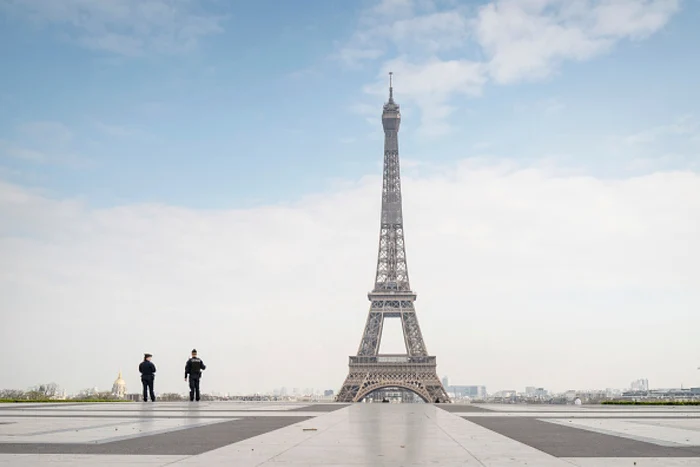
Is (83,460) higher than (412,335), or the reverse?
(412,335)

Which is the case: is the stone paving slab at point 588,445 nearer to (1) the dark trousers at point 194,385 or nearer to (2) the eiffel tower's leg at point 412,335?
(1) the dark trousers at point 194,385

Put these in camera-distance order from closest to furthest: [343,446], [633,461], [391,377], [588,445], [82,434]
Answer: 1. [633,461]
2. [343,446]
3. [588,445]
4. [82,434]
5. [391,377]

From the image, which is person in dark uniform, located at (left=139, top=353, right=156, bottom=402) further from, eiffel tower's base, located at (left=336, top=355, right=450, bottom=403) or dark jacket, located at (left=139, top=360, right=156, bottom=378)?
eiffel tower's base, located at (left=336, top=355, right=450, bottom=403)

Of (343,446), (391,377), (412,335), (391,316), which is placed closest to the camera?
(343,446)

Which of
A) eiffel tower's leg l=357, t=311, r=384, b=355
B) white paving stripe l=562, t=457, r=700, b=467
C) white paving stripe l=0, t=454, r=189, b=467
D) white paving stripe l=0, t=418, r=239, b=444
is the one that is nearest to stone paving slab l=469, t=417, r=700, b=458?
white paving stripe l=562, t=457, r=700, b=467

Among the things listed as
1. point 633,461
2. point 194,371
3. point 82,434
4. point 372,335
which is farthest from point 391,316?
point 633,461

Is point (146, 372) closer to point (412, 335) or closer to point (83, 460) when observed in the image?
point (83, 460)

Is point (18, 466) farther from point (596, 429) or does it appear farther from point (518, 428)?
→ point (596, 429)
